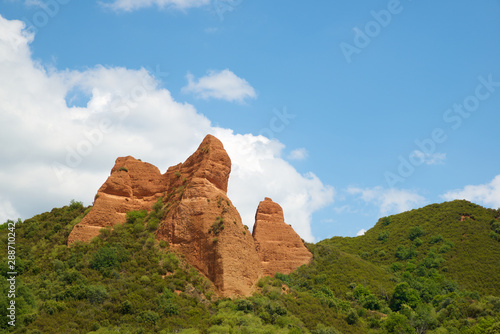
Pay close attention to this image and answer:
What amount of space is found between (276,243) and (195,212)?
625 inches

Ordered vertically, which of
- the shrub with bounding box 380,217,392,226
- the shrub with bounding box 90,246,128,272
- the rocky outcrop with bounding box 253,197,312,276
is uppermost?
the shrub with bounding box 380,217,392,226

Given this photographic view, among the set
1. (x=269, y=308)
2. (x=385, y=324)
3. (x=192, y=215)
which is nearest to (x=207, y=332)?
(x=269, y=308)

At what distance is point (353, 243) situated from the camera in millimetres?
82625

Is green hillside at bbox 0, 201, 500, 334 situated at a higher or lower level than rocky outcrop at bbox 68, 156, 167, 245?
lower

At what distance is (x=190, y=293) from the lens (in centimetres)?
3662

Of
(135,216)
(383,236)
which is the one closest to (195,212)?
(135,216)

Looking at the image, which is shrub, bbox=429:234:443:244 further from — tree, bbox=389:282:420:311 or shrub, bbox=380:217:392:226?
tree, bbox=389:282:420:311

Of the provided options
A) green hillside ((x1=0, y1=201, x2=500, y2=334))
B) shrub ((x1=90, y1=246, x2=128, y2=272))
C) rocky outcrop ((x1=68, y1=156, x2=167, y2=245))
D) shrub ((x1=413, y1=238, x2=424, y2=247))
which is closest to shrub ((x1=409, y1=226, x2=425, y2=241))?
shrub ((x1=413, y1=238, x2=424, y2=247))

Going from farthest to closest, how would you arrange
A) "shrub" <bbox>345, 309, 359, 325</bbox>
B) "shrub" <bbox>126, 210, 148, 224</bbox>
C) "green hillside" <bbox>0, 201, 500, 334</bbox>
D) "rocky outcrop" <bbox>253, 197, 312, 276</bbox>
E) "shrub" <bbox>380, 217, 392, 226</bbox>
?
"shrub" <bbox>380, 217, 392, 226</bbox>
"rocky outcrop" <bbox>253, 197, 312, 276</bbox>
"shrub" <bbox>126, 210, 148, 224</bbox>
"shrub" <bbox>345, 309, 359, 325</bbox>
"green hillside" <bbox>0, 201, 500, 334</bbox>

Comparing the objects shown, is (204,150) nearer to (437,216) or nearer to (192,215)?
(192,215)

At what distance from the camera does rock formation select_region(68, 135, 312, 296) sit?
127 feet

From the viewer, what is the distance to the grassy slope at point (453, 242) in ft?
202

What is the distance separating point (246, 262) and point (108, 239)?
1110 cm

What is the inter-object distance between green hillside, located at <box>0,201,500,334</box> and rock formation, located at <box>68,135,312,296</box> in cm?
104
